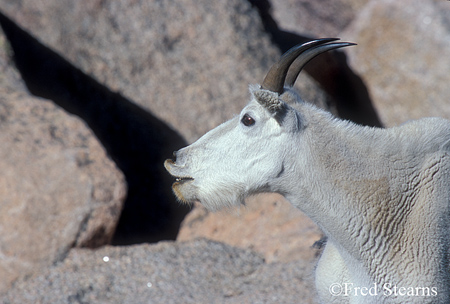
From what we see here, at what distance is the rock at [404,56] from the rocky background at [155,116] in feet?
0.05

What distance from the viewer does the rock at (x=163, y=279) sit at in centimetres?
471

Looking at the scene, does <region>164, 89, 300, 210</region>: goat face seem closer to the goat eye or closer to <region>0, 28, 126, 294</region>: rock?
the goat eye

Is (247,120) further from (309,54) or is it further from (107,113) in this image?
(107,113)

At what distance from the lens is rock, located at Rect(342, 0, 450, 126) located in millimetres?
7539

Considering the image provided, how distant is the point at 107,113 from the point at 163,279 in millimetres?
2453

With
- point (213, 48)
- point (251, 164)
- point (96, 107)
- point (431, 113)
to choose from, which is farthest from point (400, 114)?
point (251, 164)

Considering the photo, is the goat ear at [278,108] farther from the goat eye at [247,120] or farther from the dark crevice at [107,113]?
the dark crevice at [107,113]

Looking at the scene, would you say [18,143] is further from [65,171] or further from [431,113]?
[431,113]

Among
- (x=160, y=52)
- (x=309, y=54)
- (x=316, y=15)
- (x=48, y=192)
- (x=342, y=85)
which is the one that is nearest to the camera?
(x=309, y=54)

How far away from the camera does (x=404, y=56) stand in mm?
7730

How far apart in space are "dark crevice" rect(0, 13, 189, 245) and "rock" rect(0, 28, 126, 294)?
1159 millimetres

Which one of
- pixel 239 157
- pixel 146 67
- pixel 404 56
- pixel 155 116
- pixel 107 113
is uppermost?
pixel 239 157

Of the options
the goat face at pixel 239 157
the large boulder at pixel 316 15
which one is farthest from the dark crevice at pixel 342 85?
the goat face at pixel 239 157

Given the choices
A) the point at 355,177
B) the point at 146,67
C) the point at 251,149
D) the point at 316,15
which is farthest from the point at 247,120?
the point at 316,15
